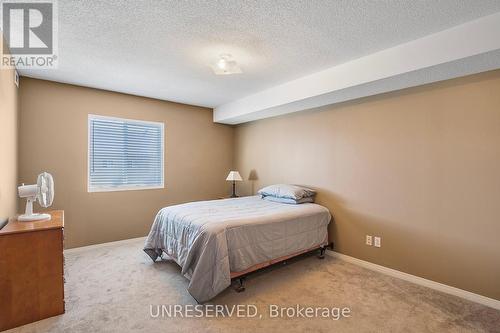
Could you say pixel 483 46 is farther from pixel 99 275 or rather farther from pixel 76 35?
pixel 99 275

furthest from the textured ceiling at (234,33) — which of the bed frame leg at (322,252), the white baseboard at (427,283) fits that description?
the white baseboard at (427,283)

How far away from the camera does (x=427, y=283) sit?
2.67 meters

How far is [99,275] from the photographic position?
2857 mm

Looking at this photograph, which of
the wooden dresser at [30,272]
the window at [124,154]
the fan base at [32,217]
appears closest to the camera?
the wooden dresser at [30,272]

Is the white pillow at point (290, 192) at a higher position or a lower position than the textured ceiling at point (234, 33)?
lower

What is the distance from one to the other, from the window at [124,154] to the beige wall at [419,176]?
2632 mm

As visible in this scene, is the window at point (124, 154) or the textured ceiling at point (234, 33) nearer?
the textured ceiling at point (234, 33)

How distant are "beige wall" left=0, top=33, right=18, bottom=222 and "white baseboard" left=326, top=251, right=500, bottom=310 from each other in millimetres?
3903

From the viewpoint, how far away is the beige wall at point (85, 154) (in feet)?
10.9

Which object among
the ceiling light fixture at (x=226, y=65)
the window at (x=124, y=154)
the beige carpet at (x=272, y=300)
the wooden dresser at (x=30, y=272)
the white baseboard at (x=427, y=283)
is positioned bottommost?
the beige carpet at (x=272, y=300)

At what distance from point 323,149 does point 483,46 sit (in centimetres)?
206

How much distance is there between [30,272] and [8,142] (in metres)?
1.45

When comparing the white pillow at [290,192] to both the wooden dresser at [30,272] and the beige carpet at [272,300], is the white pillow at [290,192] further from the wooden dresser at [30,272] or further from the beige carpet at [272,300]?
the wooden dresser at [30,272]

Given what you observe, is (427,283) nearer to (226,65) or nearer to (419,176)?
(419,176)
